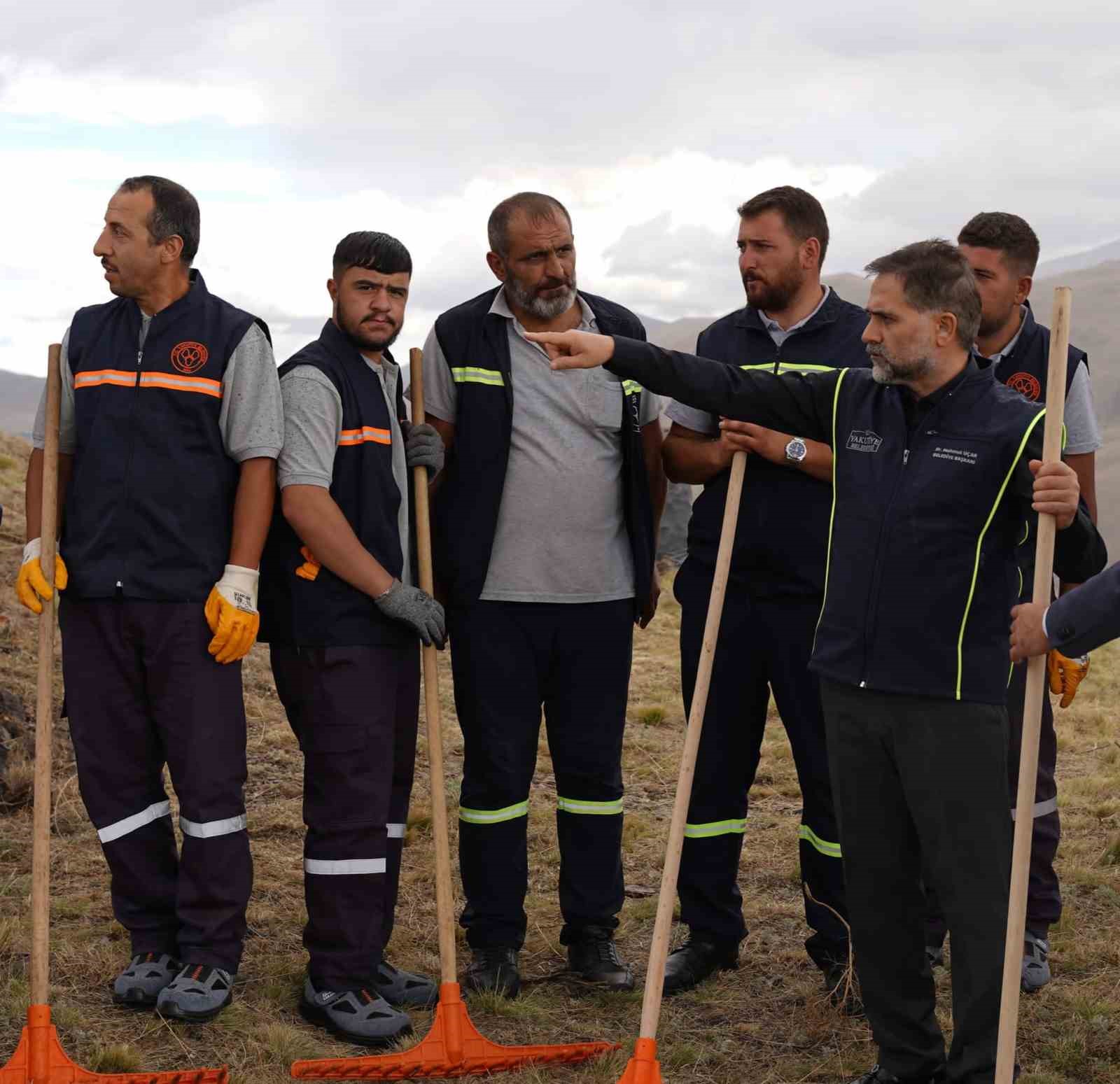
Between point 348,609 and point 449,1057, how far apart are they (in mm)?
1345

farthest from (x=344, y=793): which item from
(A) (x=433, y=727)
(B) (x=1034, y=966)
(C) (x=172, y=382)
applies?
(B) (x=1034, y=966)

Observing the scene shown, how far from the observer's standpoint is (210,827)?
14.2ft

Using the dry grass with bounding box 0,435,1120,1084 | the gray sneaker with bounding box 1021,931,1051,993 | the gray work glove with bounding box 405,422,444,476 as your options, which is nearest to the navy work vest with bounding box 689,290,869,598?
the gray work glove with bounding box 405,422,444,476

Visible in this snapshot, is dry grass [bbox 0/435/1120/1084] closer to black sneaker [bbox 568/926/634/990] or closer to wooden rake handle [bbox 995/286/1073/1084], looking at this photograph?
black sneaker [bbox 568/926/634/990]

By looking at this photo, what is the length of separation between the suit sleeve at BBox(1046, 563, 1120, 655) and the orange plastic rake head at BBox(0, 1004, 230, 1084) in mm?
2522

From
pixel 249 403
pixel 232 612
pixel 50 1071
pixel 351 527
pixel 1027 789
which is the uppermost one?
pixel 249 403

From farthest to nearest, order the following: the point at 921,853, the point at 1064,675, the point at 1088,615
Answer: the point at 1064,675 < the point at 921,853 < the point at 1088,615

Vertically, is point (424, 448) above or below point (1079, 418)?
below

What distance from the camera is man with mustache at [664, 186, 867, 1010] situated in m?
4.57

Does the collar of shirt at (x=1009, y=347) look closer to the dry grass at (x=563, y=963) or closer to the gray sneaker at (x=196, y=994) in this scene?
the dry grass at (x=563, y=963)

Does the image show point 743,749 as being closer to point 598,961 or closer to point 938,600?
point 598,961

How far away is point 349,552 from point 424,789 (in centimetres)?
335

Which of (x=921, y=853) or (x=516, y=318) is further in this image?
(x=516, y=318)

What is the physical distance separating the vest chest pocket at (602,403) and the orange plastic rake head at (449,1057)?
1.84 metres
